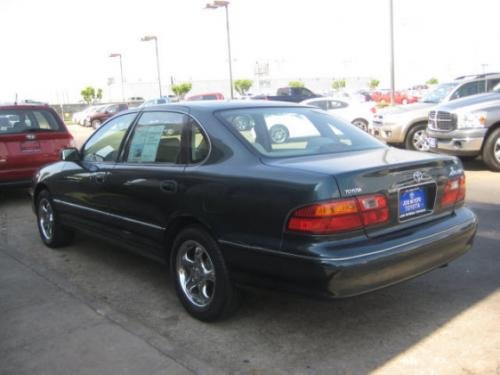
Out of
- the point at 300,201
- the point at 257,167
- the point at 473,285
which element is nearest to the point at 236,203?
the point at 257,167

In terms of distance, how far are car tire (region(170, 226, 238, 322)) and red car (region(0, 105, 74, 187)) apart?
5705 mm

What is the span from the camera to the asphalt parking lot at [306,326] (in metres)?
3.44

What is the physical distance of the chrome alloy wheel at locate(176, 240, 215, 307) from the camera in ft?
13.3

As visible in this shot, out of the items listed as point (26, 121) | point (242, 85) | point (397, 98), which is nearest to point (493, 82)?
point (26, 121)

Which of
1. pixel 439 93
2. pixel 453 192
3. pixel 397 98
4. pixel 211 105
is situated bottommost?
pixel 453 192

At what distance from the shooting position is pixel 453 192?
13.2 ft

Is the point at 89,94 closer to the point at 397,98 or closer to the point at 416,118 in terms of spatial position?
the point at 397,98

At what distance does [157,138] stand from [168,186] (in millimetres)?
581

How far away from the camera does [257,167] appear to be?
367cm

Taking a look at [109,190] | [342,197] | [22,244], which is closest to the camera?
[342,197]

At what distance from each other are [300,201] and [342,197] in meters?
0.24

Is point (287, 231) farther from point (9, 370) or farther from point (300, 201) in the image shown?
point (9, 370)

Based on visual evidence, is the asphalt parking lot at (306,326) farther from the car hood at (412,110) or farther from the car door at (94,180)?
the car hood at (412,110)

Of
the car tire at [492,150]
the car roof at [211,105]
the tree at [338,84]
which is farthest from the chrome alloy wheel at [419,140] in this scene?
the tree at [338,84]
